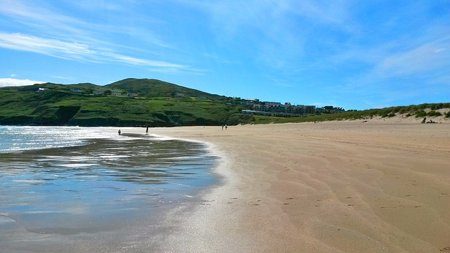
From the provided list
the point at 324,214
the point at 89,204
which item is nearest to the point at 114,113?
the point at 89,204

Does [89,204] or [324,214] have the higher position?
[324,214]

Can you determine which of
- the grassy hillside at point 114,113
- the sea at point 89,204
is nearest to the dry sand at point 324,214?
the sea at point 89,204

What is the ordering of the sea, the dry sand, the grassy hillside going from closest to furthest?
the dry sand
the sea
the grassy hillside

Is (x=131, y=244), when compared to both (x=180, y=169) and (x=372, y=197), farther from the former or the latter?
(x=180, y=169)

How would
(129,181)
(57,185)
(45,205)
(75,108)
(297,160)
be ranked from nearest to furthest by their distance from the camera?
(45,205)
(57,185)
(129,181)
(297,160)
(75,108)

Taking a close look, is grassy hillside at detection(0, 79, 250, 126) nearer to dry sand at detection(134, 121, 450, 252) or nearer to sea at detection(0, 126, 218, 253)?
sea at detection(0, 126, 218, 253)

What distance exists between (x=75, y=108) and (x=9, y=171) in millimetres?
154812

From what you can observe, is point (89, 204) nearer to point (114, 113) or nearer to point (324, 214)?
point (324, 214)

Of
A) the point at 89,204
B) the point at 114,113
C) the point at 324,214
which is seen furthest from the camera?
the point at 114,113

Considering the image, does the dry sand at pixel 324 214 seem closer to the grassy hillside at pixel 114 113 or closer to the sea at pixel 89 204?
the sea at pixel 89 204

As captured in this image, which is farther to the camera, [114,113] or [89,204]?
[114,113]

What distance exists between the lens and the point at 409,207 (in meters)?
6.75

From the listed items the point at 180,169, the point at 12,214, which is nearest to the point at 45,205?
the point at 12,214

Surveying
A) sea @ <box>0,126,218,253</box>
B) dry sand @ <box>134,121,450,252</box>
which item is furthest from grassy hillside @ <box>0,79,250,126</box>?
dry sand @ <box>134,121,450,252</box>
